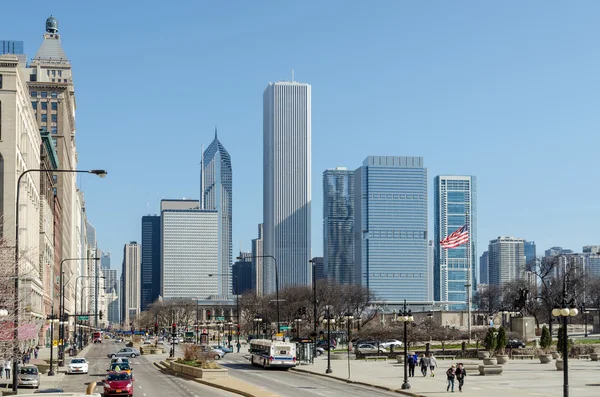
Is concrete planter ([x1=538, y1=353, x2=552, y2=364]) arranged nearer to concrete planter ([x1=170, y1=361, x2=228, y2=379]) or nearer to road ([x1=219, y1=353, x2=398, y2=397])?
road ([x1=219, y1=353, x2=398, y2=397])

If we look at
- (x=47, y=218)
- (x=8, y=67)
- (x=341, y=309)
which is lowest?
(x=341, y=309)

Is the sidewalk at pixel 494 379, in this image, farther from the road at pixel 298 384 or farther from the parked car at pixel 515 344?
the parked car at pixel 515 344

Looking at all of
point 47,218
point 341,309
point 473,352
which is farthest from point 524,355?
point 341,309

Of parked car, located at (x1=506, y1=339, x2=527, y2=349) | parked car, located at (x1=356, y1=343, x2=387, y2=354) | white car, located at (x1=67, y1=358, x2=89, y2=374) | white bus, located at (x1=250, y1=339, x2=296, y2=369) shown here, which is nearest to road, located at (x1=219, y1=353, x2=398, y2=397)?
white bus, located at (x1=250, y1=339, x2=296, y2=369)

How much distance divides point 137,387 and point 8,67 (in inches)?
1836

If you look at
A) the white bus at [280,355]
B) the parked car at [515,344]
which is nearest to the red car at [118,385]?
the white bus at [280,355]

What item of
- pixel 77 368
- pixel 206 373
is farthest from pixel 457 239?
pixel 77 368

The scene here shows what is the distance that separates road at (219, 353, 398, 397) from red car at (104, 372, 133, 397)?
27.2ft

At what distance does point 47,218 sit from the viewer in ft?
484

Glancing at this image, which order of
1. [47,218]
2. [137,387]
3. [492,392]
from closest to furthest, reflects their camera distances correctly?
[492,392]
[137,387]
[47,218]

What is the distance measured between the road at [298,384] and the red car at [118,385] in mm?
8300

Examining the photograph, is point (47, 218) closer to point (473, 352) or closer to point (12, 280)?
point (473, 352)

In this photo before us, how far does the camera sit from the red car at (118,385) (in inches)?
2030

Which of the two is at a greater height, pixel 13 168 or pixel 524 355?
pixel 13 168
